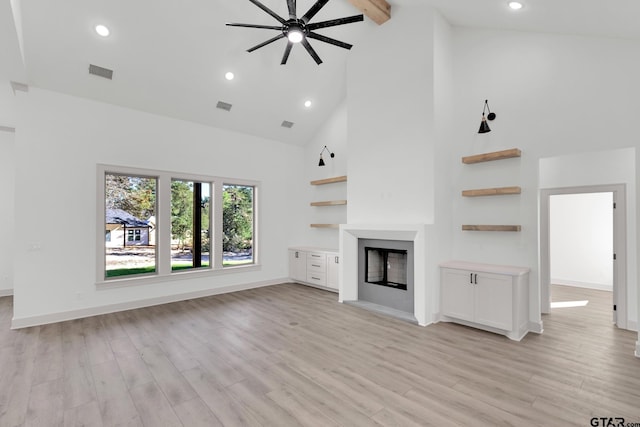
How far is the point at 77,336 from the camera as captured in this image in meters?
3.89

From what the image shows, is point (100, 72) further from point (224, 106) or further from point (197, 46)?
point (224, 106)

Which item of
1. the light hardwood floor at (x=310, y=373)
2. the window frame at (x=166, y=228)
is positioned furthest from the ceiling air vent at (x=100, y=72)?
the light hardwood floor at (x=310, y=373)

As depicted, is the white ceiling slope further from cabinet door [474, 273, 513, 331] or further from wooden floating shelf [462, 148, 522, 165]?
cabinet door [474, 273, 513, 331]

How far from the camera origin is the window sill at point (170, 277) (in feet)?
16.2

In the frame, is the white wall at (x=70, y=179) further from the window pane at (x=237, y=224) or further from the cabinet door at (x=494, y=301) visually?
the cabinet door at (x=494, y=301)

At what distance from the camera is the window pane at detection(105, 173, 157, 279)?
511 cm

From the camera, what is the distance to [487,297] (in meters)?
3.95

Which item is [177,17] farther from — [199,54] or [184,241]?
[184,241]

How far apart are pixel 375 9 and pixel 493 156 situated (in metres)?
2.78

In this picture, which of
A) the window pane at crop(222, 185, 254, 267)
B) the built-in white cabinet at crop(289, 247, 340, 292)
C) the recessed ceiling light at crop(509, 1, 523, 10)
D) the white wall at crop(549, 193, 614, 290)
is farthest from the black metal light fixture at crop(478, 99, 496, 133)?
the window pane at crop(222, 185, 254, 267)

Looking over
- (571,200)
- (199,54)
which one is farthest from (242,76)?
(571,200)

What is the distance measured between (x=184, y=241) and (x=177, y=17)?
3.74 m

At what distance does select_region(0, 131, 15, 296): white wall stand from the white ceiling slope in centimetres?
283

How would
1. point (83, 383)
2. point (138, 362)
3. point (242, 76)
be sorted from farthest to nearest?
point (242, 76) < point (138, 362) < point (83, 383)
